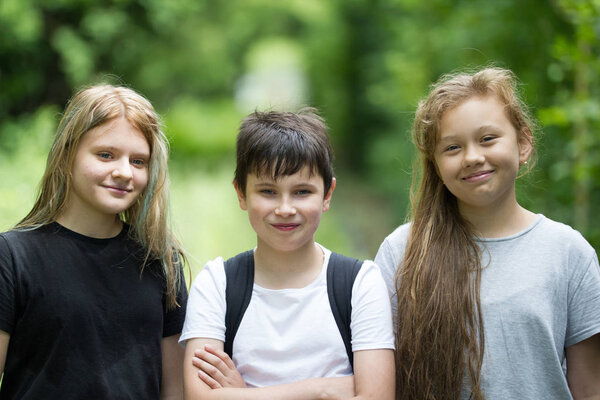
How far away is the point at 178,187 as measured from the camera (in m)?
10.4

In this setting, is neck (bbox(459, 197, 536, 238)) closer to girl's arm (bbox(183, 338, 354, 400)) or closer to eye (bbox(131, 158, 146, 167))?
girl's arm (bbox(183, 338, 354, 400))

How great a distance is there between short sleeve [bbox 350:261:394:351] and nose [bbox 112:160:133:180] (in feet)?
2.88

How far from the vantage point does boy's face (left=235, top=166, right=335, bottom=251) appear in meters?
2.31

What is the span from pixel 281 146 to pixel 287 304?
1.79 ft

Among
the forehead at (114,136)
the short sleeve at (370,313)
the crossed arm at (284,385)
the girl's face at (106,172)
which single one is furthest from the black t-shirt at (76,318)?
the short sleeve at (370,313)

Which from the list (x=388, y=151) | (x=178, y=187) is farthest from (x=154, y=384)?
(x=388, y=151)

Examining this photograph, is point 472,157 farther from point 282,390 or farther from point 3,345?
point 3,345

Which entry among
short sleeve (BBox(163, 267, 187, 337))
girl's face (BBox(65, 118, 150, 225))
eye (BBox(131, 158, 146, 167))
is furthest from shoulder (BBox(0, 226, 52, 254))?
short sleeve (BBox(163, 267, 187, 337))

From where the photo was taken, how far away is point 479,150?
236 cm

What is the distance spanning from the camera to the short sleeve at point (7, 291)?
7.18 ft

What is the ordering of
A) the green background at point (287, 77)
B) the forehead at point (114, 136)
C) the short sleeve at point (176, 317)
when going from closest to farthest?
the forehead at point (114, 136), the short sleeve at point (176, 317), the green background at point (287, 77)

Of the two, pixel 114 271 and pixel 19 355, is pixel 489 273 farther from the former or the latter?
pixel 19 355

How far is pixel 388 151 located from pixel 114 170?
12.8 m

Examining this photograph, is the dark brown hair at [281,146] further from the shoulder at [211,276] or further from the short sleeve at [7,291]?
the short sleeve at [7,291]
